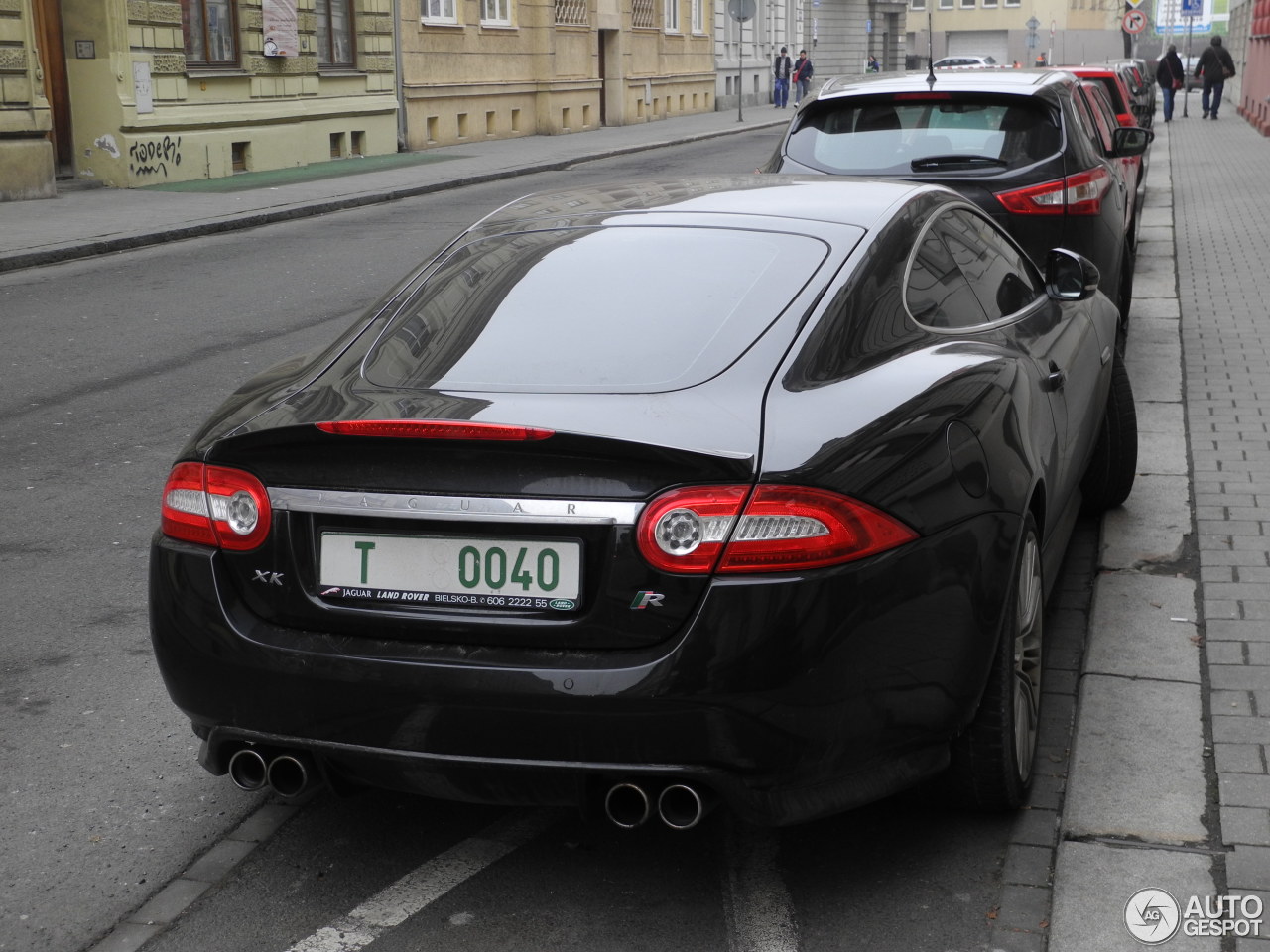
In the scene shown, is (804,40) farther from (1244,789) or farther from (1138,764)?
(1244,789)

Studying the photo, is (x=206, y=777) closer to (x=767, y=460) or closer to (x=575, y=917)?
(x=575, y=917)

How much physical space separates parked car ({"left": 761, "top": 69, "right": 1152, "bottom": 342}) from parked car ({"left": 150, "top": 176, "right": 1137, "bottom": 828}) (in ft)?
14.1

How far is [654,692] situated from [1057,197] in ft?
18.2

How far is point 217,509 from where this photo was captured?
3.33 metres

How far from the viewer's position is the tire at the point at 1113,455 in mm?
6105

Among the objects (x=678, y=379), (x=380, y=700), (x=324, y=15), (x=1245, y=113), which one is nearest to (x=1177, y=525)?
(x=678, y=379)

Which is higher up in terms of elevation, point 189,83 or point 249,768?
point 189,83

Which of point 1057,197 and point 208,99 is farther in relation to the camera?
point 208,99

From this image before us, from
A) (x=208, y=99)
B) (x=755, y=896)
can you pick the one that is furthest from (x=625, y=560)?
(x=208, y=99)

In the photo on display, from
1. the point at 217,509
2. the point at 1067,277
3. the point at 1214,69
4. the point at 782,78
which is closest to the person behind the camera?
the point at 217,509

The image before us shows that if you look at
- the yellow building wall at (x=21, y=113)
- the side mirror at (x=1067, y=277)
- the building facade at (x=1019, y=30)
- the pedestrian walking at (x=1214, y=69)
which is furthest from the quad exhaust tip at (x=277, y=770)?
the building facade at (x=1019, y=30)

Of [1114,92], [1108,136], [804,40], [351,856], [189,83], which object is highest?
[804,40]

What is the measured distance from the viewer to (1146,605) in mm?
5203

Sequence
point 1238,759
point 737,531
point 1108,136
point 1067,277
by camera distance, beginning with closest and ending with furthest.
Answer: point 737,531
point 1238,759
point 1067,277
point 1108,136
